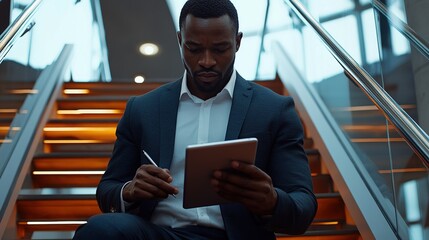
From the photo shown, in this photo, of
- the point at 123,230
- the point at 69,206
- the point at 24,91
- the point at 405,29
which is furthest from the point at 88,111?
the point at 123,230

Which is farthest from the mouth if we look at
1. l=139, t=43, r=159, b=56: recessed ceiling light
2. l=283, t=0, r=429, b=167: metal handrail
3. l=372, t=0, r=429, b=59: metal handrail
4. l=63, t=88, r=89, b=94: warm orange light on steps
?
l=139, t=43, r=159, b=56: recessed ceiling light

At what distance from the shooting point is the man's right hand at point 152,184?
162 cm

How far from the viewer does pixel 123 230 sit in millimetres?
1554

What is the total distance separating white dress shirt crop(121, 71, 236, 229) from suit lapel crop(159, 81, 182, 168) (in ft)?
0.07

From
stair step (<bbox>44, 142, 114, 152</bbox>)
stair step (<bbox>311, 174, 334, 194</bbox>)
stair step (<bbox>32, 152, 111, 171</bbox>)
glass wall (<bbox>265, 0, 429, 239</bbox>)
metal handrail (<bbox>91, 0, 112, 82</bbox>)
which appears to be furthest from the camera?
metal handrail (<bbox>91, 0, 112, 82</bbox>)

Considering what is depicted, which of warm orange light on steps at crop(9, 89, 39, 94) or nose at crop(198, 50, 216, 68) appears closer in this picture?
nose at crop(198, 50, 216, 68)

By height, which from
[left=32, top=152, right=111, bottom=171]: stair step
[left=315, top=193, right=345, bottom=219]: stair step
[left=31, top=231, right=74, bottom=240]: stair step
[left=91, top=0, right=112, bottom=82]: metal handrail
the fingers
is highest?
[left=91, top=0, right=112, bottom=82]: metal handrail

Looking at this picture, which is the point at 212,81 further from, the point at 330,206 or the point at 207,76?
the point at 330,206

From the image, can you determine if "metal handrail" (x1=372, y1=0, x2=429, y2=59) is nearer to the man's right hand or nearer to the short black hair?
the short black hair

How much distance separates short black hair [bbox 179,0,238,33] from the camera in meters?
1.89

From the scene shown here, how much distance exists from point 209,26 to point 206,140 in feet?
1.03

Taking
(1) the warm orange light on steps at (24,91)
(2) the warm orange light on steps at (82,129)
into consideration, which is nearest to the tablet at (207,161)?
(1) the warm orange light on steps at (24,91)

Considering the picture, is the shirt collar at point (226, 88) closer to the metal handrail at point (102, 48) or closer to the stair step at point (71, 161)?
the stair step at point (71, 161)

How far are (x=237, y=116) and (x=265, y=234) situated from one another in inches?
13.2
